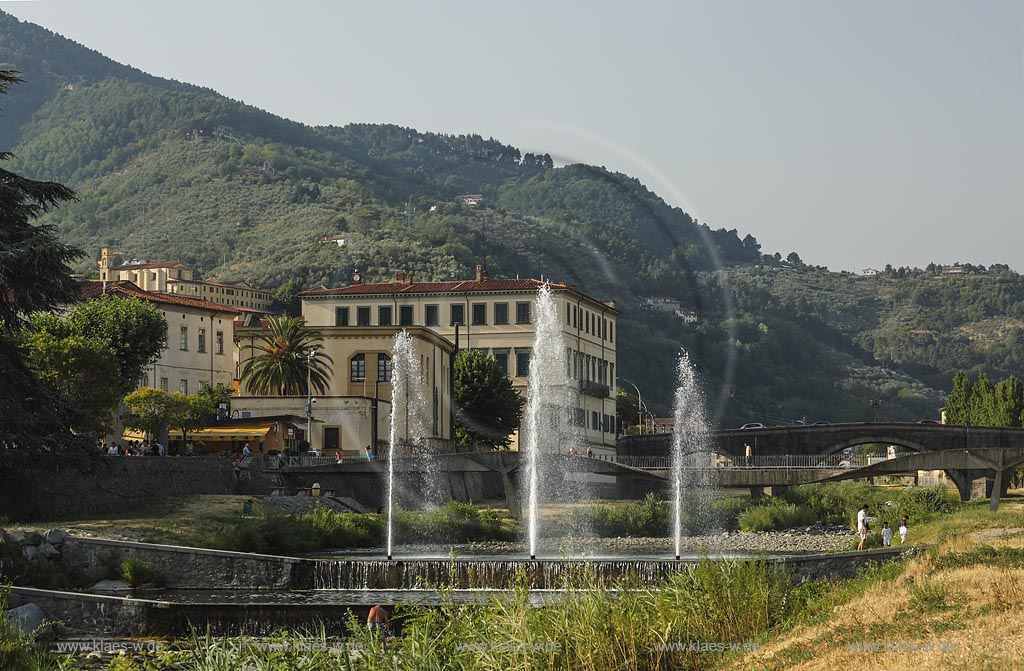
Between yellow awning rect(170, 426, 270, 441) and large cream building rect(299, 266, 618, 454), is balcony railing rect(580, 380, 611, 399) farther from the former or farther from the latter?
yellow awning rect(170, 426, 270, 441)

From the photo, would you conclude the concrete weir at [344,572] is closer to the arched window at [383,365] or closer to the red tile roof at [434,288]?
the arched window at [383,365]

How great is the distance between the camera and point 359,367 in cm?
8506

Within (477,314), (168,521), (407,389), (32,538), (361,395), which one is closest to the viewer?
(32,538)

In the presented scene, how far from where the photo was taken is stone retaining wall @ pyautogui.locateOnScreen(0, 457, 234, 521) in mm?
41219

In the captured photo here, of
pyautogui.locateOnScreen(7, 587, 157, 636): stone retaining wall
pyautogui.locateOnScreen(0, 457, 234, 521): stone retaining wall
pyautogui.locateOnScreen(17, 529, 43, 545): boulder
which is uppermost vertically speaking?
pyautogui.locateOnScreen(0, 457, 234, 521): stone retaining wall

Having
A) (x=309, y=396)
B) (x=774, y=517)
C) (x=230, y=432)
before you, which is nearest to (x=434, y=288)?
(x=309, y=396)

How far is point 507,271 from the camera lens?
167500mm

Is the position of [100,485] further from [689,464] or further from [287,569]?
[689,464]

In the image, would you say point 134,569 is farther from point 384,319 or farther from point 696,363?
point 696,363

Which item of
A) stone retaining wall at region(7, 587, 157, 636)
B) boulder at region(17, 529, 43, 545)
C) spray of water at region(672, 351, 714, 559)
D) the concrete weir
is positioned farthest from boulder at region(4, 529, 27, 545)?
spray of water at region(672, 351, 714, 559)

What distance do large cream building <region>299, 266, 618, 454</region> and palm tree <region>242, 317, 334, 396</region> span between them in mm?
17741

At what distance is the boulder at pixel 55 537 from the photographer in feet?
114

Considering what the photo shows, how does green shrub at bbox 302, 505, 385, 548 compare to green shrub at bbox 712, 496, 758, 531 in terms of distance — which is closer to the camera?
green shrub at bbox 302, 505, 385, 548

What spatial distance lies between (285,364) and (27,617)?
55712mm
